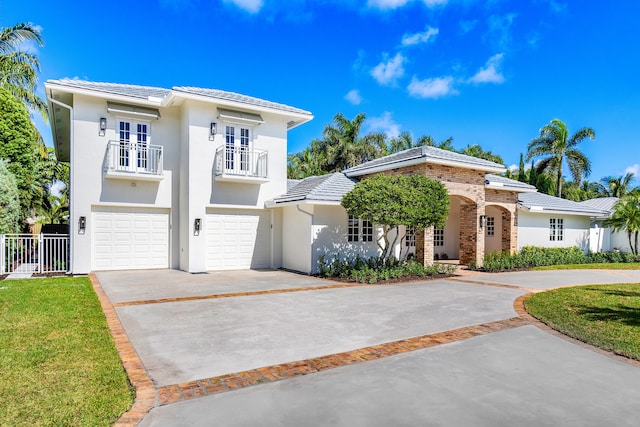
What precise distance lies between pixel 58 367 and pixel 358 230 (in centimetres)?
1217

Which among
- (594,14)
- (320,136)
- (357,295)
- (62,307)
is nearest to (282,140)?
(357,295)

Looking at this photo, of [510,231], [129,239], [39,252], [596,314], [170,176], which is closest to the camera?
[596,314]

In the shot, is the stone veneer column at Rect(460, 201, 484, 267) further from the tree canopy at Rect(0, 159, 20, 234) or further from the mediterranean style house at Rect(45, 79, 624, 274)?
the tree canopy at Rect(0, 159, 20, 234)

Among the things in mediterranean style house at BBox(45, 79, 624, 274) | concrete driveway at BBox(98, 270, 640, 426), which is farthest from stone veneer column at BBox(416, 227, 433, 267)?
concrete driveway at BBox(98, 270, 640, 426)

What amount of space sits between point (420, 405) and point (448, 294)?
23.8 ft

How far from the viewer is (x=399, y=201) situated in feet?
43.3

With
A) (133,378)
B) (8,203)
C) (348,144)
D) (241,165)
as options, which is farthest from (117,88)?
(348,144)

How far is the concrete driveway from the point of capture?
150 inches

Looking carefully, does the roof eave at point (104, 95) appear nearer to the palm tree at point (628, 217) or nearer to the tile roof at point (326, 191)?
the tile roof at point (326, 191)

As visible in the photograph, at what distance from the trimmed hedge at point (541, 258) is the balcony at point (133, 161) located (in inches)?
557

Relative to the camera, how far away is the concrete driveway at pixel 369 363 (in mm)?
3801

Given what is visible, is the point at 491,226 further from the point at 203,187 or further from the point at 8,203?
the point at 8,203

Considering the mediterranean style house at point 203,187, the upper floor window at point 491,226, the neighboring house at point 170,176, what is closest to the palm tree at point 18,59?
the mediterranean style house at point 203,187

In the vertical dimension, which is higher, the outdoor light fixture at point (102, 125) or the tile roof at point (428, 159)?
the outdoor light fixture at point (102, 125)
